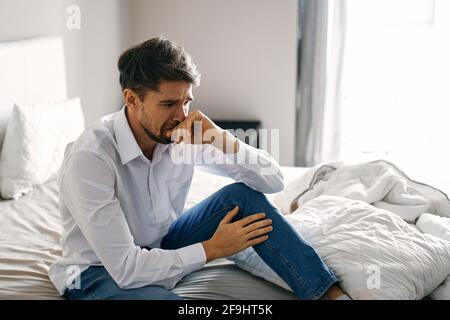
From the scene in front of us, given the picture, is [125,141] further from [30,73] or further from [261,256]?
[30,73]

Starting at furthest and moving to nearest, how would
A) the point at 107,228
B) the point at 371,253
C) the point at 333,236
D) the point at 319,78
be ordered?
the point at 319,78
the point at 333,236
the point at 371,253
the point at 107,228

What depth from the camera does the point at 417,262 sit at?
1.79 meters

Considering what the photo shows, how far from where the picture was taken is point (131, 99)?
6.16ft

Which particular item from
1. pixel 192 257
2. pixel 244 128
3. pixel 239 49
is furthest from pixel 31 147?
pixel 239 49

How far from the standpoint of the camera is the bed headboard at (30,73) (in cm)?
270

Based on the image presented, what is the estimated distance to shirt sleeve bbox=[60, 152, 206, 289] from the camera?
1701 millimetres

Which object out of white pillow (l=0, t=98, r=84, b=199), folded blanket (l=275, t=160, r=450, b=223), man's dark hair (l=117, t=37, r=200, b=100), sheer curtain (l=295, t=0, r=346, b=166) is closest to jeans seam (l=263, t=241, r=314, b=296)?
man's dark hair (l=117, t=37, r=200, b=100)

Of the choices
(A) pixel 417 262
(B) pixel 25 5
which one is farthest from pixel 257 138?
(A) pixel 417 262

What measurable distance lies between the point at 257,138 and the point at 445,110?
119 cm

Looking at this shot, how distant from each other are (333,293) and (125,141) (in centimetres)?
69

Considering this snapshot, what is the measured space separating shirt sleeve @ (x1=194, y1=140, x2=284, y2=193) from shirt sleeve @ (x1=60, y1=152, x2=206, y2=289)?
355 millimetres

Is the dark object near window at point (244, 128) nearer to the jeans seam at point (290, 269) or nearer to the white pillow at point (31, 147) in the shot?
the white pillow at point (31, 147)

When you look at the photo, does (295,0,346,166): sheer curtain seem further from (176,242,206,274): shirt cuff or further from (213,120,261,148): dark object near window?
(176,242,206,274): shirt cuff
